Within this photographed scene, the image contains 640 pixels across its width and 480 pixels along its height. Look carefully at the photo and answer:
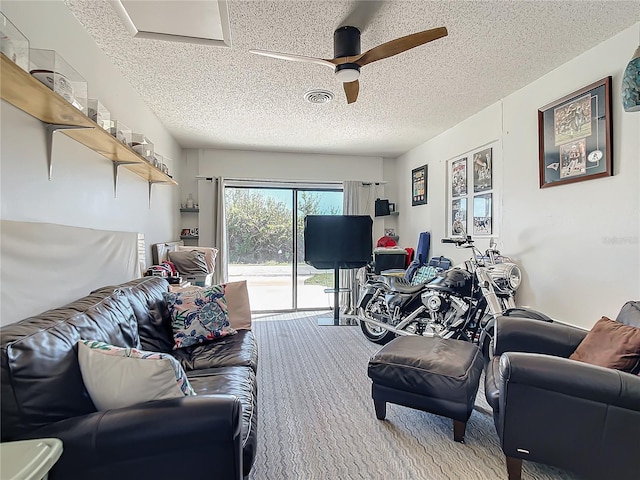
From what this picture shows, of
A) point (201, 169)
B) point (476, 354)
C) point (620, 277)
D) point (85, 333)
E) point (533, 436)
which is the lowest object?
point (533, 436)

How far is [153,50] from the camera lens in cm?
232

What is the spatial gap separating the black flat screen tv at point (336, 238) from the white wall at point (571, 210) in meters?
1.50

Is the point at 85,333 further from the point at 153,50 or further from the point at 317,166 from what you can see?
the point at 317,166

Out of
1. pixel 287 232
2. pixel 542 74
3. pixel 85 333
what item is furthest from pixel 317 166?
pixel 85 333

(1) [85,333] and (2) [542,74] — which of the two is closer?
(1) [85,333]

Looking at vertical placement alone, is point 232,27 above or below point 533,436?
above

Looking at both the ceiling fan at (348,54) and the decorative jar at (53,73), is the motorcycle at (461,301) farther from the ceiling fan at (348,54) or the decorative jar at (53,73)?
the decorative jar at (53,73)

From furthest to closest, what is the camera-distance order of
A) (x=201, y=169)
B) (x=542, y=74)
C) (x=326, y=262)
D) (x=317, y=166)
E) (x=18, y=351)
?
(x=317, y=166) → (x=201, y=169) → (x=326, y=262) → (x=542, y=74) → (x=18, y=351)

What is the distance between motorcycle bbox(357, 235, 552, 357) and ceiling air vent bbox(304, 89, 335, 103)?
68.2 inches

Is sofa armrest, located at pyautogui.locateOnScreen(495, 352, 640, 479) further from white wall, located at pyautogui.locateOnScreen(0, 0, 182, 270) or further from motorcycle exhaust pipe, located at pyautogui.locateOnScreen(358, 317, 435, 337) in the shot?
white wall, located at pyautogui.locateOnScreen(0, 0, 182, 270)

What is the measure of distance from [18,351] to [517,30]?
117 inches

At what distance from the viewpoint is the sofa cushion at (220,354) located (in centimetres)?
198

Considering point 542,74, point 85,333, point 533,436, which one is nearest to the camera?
point 85,333

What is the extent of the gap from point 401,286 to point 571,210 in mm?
1604
